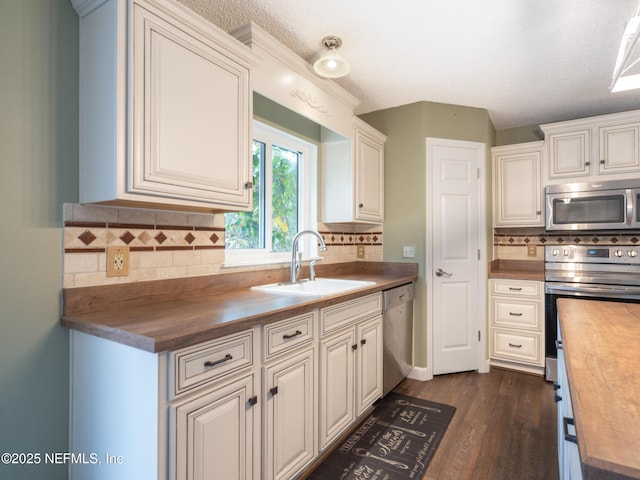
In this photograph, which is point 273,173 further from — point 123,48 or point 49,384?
point 49,384

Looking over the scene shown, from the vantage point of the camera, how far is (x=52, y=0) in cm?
133

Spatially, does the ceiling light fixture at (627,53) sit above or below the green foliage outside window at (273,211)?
above

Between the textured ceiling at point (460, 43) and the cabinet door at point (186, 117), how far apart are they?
47 cm

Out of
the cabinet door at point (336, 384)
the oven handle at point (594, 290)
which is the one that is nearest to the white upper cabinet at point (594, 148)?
the oven handle at point (594, 290)

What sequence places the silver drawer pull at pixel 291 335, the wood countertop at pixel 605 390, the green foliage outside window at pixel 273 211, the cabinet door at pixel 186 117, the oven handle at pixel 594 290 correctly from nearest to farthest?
the wood countertop at pixel 605 390
the cabinet door at pixel 186 117
the silver drawer pull at pixel 291 335
the green foliage outside window at pixel 273 211
the oven handle at pixel 594 290

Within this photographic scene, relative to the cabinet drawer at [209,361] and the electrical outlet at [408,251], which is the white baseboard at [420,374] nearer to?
the electrical outlet at [408,251]

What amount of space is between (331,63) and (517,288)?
2430mm

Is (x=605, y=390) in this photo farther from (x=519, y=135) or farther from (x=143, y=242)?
(x=519, y=135)

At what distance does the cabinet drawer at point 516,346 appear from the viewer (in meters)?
2.94

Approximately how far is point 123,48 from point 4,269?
874mm

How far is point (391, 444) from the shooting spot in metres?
1.94

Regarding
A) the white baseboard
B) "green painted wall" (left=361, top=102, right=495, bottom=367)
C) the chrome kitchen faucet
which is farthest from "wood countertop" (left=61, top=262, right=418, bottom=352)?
the white baseboard

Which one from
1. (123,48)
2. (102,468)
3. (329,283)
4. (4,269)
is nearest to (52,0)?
(123,48)

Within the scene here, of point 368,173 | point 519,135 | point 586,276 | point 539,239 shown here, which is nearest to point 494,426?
point 586,276
